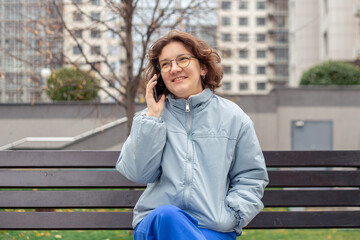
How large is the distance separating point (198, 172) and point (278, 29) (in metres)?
76.2

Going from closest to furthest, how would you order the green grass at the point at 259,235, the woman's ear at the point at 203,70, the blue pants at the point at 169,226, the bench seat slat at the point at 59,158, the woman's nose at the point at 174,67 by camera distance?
the blue pants at the point at 169,226 → the woman's nose at the point at 174,67 → the woman's ear at the point at 203,70 → the bench seat slat at the point at 59,158 → the green grass at the point at 259,235

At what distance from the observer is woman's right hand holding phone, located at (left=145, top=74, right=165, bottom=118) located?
8.29 ft

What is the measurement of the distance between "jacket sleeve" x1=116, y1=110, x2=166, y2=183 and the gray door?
14.7 metres

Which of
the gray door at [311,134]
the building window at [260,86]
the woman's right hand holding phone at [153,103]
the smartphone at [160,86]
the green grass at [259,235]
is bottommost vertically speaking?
the green grass at [259,235]

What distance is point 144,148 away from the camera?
8.04 ft

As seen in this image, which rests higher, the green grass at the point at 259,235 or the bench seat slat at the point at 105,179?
the bench seat slat at the point at 105,179

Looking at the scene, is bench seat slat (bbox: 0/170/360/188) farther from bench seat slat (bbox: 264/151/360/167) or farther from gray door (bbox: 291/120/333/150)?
gray door (bbox: 291/120/333/150)

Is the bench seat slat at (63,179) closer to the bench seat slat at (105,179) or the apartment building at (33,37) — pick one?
the bench seat slat at (105,179)

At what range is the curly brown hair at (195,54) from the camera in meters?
2.62

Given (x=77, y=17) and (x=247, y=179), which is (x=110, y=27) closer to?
(x=77, y=17)

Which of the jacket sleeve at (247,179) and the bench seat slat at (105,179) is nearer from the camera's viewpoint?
the jacket sleeve at (247,179)

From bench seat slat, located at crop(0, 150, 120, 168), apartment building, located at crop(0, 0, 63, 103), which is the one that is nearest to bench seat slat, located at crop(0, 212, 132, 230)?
bench seat slat, located at crop(0, 150, 120, 168)

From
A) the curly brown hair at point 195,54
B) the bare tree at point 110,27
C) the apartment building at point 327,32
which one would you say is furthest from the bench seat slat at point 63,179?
the apartment building at point 327,32

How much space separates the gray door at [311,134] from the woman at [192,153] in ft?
→ 47.6
